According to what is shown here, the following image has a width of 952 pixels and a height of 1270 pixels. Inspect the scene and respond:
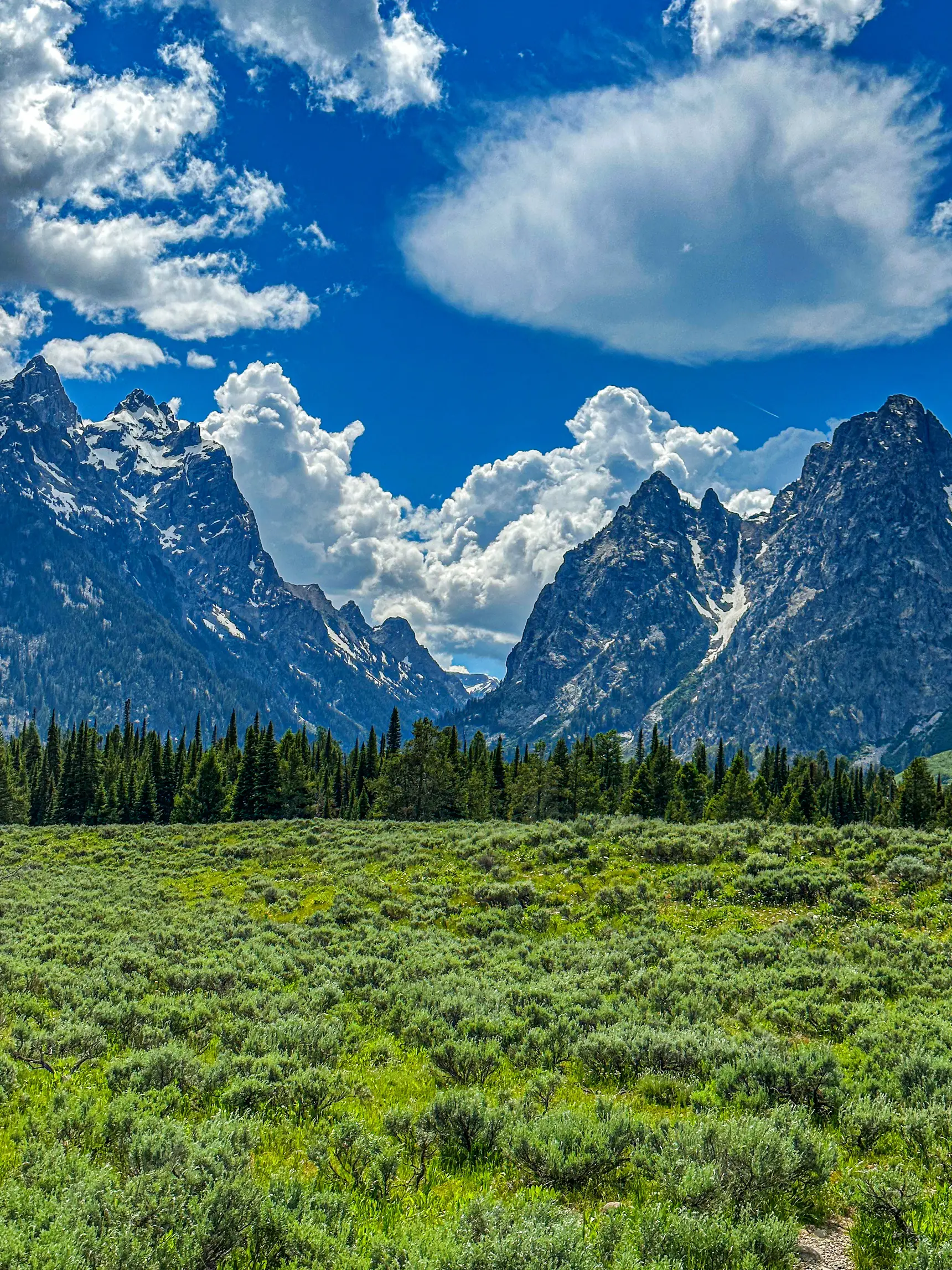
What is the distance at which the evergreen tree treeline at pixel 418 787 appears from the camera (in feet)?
296

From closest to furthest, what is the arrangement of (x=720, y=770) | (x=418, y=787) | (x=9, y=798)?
(x=9, y=798) → (x=418, y=787) → (x=720, y=770)

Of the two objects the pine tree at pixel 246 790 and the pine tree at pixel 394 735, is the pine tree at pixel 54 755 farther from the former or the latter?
the pine tree at pixel 394 735

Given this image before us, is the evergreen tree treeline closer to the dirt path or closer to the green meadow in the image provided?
the green meadow

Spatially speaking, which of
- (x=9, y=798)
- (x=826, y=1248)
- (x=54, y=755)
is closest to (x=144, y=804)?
(x=9, y=798)

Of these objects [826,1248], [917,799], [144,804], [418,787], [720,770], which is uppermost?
[720,770]

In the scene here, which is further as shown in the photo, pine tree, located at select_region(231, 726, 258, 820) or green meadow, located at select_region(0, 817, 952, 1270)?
pine tree, located at select_region(231, 726, 258, 820)

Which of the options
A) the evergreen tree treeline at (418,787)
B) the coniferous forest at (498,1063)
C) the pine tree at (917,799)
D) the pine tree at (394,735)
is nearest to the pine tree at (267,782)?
the evergreen tree treeline at (418,787)

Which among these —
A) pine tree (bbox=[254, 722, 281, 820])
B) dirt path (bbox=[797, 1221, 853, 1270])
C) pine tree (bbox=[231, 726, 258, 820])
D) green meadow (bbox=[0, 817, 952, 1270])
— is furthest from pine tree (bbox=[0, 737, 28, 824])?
dirt path (bbox=[797, 1221, 853, 1270])

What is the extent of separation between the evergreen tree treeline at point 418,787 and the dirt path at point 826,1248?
75.8 m

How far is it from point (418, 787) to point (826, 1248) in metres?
87.7

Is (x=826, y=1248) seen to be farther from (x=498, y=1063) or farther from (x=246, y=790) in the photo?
(x=246, y=790)

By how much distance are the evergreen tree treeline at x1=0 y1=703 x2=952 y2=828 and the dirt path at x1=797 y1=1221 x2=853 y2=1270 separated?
75.8 m

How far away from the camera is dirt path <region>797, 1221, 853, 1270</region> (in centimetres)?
705

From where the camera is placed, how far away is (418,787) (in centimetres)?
9325
